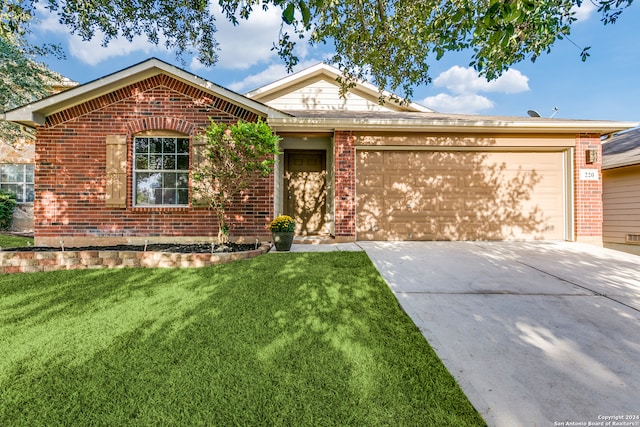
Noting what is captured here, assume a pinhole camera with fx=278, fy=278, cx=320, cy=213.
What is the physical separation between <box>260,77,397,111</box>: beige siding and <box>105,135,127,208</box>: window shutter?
521 centimetres

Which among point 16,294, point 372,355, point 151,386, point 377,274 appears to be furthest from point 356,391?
point 16,294

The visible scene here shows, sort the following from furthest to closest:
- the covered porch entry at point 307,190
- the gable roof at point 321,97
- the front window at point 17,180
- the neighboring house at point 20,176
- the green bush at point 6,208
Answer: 1. the front window at point 17,180
2. the neighboring house at point 20,176
3. the green bush at point 6,208
4. the gable roof at point 321,97
5. the covered porch entry at point 307,190

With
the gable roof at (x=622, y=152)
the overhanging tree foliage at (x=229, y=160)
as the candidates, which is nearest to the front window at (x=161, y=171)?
the overhanging tree foliage at (x=229, y=160)

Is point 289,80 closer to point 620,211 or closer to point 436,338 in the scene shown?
point 436,338

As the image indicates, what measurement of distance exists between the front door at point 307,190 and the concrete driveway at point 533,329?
11.1 feet

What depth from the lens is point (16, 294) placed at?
3.70 m

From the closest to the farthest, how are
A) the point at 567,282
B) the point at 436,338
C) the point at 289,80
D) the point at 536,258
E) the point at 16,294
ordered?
the point at 436,338, the point at 16,294, the point at 567,282, the point at 536,258, the point at 289,80

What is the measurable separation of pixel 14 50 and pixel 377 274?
12934 mm

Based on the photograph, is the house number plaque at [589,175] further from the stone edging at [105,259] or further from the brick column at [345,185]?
the stone edging at [105,259]

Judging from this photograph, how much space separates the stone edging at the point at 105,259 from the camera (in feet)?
15.8

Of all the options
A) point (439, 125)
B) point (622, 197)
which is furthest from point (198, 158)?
point (622, 197)

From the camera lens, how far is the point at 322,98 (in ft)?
33.0

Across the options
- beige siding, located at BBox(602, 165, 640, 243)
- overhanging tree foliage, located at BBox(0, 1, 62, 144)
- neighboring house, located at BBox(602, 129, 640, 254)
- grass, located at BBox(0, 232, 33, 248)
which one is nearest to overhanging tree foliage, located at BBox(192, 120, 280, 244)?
grass, located at BBox(0, 232, 33, 248)

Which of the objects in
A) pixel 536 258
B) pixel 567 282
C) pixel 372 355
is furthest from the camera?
pixel 536 258
